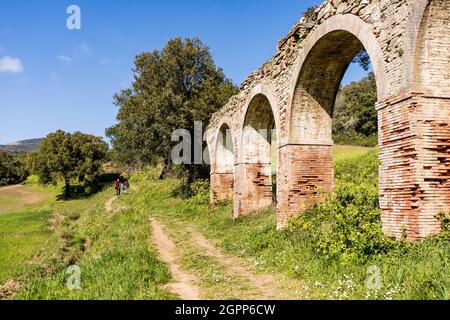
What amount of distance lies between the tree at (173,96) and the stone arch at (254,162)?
28.6ft

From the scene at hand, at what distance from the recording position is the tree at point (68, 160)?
39.0m

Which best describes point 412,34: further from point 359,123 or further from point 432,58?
point 359,123

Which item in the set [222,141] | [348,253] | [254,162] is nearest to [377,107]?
[348,253]

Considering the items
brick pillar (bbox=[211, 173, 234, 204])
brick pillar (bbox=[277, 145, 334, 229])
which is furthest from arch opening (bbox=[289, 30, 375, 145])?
brick pillar (bbox=[211, 173, 234, 204])

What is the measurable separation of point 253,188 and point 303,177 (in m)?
4.50

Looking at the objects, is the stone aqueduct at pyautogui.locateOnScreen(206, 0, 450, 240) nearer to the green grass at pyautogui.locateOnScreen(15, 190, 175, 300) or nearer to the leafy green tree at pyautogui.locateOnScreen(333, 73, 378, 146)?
the green grass at pyautogui.locateOnScreen(15, 190, 175, 300)

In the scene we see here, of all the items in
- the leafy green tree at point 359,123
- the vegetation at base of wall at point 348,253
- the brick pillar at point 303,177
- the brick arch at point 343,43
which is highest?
the leafy green tree at point 359,123

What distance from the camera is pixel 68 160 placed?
39.0 meters

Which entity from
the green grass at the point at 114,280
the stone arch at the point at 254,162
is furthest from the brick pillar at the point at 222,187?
the green grass at the point at 114,280

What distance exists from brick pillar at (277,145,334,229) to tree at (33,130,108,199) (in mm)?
32904

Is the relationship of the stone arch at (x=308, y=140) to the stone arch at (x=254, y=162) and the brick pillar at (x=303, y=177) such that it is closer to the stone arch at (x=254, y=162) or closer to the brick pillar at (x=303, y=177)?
the brick pillar at (x=303, y=177)

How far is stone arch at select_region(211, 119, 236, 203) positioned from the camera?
1939 centimetres

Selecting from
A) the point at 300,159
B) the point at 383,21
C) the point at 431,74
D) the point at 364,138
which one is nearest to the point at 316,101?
the point at 300,159

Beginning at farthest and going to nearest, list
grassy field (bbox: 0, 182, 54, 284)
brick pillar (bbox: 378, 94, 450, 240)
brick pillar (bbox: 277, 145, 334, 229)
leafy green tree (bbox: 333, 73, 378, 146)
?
leafy green tree (bbox: 333, 73, 378, 146), grassy field (bbox: 0, 182, 54, 284), brick pillar (bbox: 277, 145, 334, 229), brick pillar (bbox: 378, 94, 450, 240)
